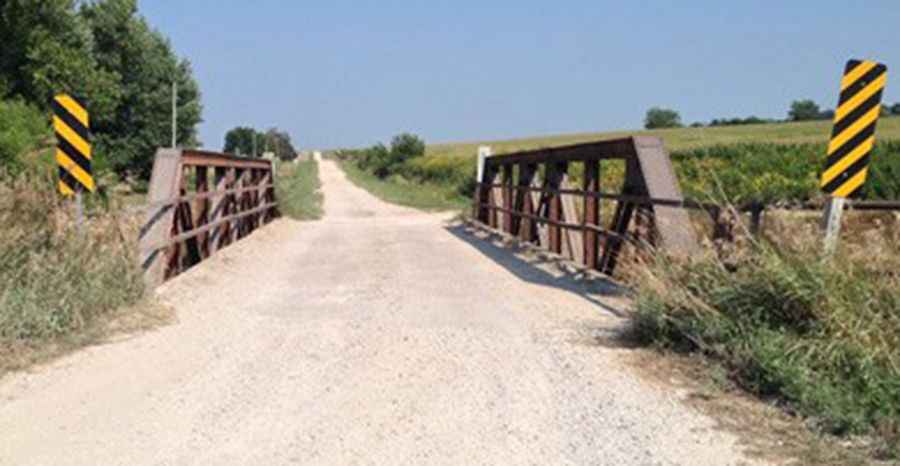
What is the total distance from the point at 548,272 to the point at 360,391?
20.4 ft

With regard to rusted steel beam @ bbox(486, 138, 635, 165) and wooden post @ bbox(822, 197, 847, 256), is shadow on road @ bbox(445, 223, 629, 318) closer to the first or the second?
rusted steel beam @ bbox(486, 138, 635, 165)

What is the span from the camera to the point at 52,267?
6934 mm

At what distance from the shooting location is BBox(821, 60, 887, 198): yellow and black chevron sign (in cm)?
712

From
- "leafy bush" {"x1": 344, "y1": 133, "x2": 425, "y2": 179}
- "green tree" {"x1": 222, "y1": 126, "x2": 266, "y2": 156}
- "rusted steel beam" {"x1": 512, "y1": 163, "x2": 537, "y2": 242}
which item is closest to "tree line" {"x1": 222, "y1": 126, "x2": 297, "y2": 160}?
"green tree" {"x1": 222, "y1": 126, "x2": 266, "y2": 156}

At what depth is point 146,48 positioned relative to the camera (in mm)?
46875

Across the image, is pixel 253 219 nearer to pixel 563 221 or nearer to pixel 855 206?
pixel 563 221

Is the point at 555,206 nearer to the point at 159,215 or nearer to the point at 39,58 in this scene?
the point at 159,215

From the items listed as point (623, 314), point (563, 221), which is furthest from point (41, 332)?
point (563, 221)

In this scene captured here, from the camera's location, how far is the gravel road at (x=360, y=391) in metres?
4.28

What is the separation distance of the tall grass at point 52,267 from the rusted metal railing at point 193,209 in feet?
1.85

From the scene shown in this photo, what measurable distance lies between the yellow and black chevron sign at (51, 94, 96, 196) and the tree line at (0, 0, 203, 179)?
513 inches

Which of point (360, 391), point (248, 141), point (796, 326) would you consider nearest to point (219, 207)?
point (360, 391)

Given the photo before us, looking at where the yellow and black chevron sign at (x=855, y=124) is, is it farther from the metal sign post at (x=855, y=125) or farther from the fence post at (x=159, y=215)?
the fence post at (x=159, y=215)

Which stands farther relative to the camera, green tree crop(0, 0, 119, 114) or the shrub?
green tree crop(0, 0, 119, 114)
